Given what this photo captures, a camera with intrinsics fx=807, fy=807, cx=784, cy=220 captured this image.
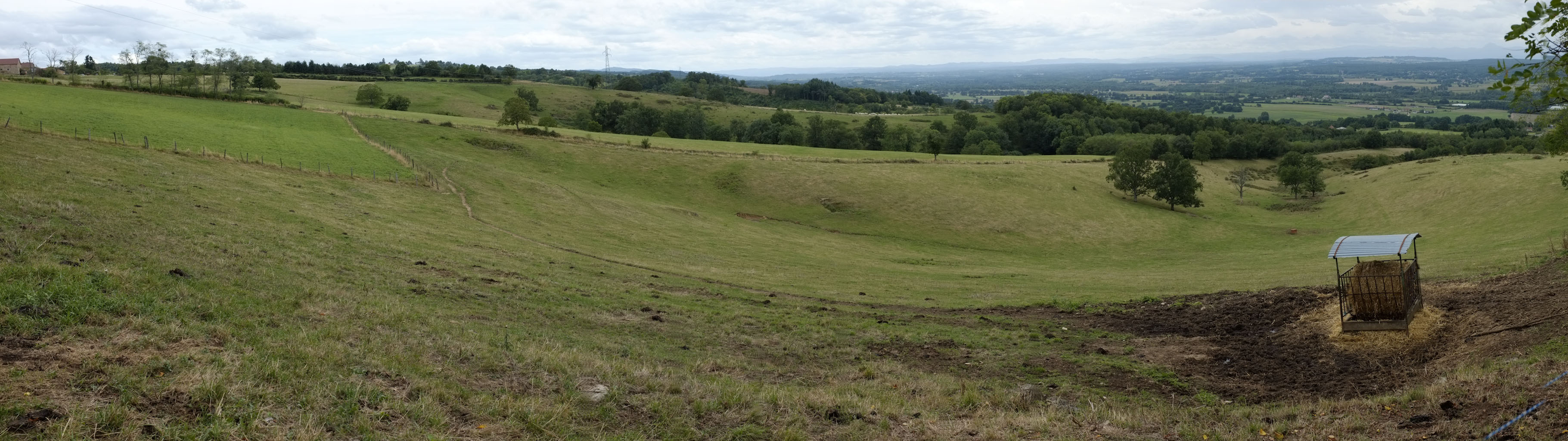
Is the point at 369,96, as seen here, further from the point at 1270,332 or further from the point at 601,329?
the point at 1270,332

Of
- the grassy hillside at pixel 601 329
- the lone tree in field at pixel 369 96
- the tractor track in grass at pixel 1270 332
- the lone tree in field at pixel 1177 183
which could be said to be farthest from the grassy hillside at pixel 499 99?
the tractor track in grass at pixel 1270 332

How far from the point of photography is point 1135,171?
2653 inches

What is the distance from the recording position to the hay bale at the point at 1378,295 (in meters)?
15.2

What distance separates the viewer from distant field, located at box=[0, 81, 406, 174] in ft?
136

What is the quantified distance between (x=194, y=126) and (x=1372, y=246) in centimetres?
5641

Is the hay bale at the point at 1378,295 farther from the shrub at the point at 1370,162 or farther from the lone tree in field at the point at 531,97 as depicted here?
the lone tree in field at the point at 531,97

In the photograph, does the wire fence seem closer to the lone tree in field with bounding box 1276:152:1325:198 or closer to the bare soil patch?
the bare soil patch

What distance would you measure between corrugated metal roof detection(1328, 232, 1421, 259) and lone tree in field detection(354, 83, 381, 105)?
123628 millimetres

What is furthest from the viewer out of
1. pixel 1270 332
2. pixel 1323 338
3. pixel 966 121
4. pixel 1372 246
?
pixel 966 121

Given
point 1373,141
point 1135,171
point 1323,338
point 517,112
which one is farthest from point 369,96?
point 1373,141

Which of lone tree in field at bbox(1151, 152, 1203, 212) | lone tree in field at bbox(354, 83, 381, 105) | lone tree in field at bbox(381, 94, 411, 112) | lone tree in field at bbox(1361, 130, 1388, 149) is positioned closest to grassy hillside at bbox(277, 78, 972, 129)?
lone tree in field at bbox(354, 83, 381, 105)

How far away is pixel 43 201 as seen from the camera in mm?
17859

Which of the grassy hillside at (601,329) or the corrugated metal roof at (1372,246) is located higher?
the corrugated metal roof at (1372,246)

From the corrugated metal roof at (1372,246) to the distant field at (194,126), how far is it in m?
41.4
